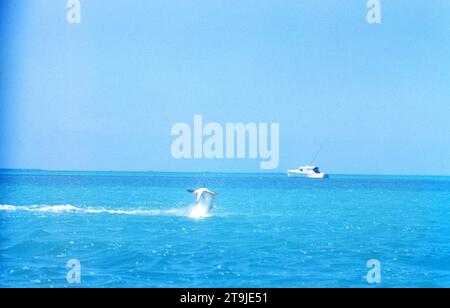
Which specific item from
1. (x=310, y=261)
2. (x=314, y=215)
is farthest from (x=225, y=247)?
(x=314, y=215)

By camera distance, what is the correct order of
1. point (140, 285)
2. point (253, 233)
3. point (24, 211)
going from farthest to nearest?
point (24, 211), point (253, 233), point (140, 285)

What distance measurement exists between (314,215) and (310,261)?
10712 mm

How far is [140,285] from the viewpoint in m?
7.59

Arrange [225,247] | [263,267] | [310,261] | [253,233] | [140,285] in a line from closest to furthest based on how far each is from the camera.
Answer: [140,285] < [263,267] < [310,261] < [225,247] < [253,233]

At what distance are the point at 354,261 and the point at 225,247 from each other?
2.51 meters

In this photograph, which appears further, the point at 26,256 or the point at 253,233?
the point at 253,233

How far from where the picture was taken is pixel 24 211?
18375 mm

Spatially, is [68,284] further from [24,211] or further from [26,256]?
[24,211]

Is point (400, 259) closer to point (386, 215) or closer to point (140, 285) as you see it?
point (140, 285)
